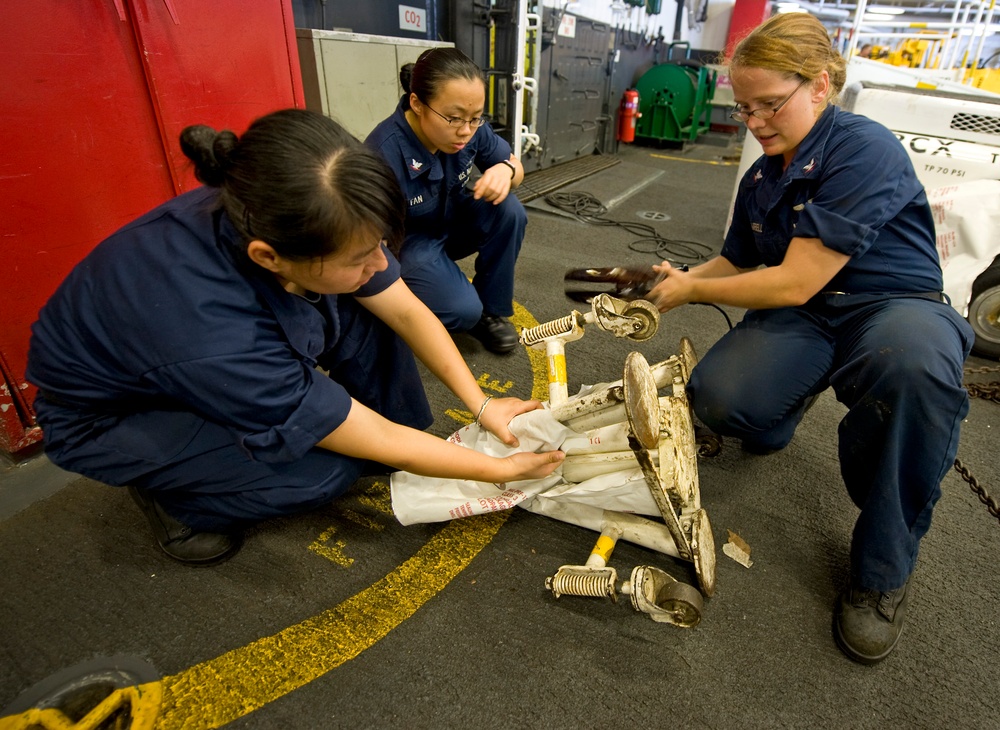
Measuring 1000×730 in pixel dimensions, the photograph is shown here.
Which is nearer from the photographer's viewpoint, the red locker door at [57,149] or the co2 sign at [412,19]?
the red locker door at [57,149]

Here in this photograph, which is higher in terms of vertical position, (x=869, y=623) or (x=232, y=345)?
(x=232, y=345)

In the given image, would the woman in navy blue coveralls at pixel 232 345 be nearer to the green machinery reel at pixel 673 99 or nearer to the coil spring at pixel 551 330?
the coil spring at pixel 551 330

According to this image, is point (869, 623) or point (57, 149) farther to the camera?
point (57, 149)

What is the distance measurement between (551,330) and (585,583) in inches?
25.6

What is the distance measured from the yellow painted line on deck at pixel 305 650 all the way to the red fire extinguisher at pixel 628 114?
20.7 feet

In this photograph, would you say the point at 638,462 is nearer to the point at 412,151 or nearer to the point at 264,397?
the point at 264,397

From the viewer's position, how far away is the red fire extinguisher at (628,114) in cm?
645

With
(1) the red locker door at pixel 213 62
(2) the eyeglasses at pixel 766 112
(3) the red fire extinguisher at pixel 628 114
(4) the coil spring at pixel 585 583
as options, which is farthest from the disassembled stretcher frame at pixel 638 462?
(3) the red fire extinguisher at pixel 628 114

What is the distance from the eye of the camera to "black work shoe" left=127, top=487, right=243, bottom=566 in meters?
1.28

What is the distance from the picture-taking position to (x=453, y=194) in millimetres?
2033

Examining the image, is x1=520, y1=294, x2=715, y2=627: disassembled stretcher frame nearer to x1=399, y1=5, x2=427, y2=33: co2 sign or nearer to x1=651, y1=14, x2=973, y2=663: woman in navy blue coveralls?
x1=651, y1=14, x2=973, y2=663: woman in navy blue coveralls

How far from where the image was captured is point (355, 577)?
4.25 feet

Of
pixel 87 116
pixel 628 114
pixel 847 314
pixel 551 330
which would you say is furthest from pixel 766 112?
pixel 628 114

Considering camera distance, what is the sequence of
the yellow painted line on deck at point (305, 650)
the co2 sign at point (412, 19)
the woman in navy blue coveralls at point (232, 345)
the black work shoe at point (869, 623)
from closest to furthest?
the woman in navy blue coveralls at point (232, 345) → the yellow painted line on deck at point (305, 650) → the black work shoe at point (869, 623) → the co2 sign at point (412, 19)
